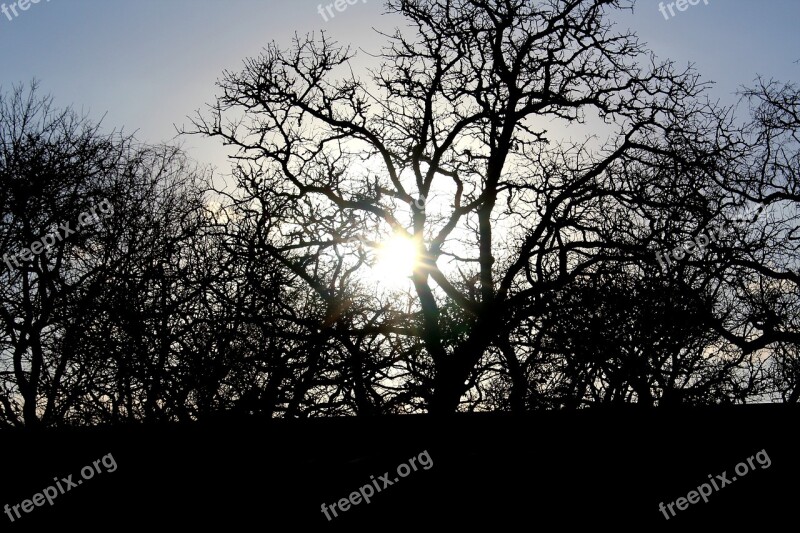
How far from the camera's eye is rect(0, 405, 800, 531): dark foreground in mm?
4344

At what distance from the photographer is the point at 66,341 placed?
38.7 feet

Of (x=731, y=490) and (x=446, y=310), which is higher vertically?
(x=446, y=310)

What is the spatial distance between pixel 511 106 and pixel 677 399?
6.53 meters

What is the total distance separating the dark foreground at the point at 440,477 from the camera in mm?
4344

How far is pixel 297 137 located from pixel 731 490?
39.1ft

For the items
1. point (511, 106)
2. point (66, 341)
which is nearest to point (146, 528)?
point (66, 341)

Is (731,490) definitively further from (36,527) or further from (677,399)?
(677,399)

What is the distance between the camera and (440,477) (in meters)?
4.40

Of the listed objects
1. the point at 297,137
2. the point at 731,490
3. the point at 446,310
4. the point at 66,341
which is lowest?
the point at 731,490

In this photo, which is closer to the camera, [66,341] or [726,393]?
[66,341]

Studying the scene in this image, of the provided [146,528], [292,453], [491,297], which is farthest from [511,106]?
[146,528]

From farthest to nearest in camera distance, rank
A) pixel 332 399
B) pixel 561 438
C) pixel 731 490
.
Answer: pixel 332 399
pixel 561 438
pixel 731 490

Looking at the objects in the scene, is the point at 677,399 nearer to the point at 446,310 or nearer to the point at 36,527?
the point at 446,310

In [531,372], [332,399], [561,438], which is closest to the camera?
[561,438]
